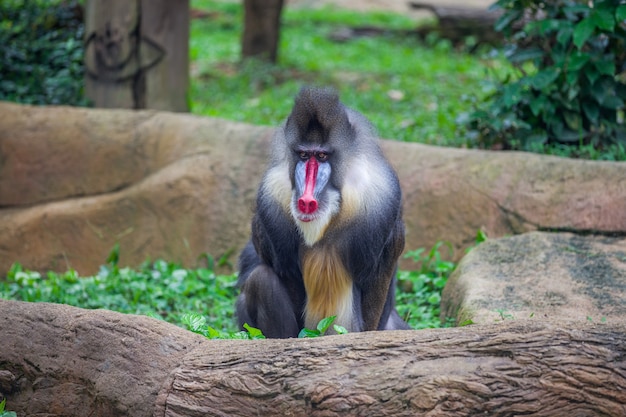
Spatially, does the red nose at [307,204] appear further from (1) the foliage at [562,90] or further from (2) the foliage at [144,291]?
(1) the foliage at [562,90]

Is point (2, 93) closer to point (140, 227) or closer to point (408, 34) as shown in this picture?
point (140, 227)

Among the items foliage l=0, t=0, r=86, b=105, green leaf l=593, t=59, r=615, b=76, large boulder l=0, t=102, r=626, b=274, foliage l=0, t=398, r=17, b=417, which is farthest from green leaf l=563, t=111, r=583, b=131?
foliage l=0, t=398, r=17, b=417

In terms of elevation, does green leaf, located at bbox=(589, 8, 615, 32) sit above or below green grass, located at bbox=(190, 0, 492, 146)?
above

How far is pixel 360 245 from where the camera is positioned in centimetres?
386

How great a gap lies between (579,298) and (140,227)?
3494 mm

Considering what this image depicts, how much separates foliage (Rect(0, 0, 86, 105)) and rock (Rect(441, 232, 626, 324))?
4.16 meters

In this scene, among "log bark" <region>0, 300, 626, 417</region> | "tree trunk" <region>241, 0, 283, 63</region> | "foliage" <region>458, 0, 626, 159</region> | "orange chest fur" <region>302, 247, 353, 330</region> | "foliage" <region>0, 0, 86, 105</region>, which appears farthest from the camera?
"tree trunk" <region>241, 0, 283, 63</region>

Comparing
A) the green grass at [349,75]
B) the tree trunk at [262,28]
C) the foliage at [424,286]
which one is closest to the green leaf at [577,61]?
the green grass at [349,75]

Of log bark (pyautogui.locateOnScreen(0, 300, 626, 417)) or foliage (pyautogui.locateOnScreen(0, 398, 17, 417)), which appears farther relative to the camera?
foliage (pyautogui.locateOnScreen(0, 398, 17, 417))

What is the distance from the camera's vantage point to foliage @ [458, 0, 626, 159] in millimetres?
5848

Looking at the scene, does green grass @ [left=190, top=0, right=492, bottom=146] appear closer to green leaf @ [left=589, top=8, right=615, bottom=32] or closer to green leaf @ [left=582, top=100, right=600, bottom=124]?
green leaf @ [left=582, top=100, right=600, bottom=124]

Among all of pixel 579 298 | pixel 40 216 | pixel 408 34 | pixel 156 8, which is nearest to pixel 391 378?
pixel 579 298

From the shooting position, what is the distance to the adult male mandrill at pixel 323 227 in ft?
12.1

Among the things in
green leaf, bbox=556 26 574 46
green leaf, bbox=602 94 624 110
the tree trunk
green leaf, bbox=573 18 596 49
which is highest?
green leaf, bbox=573 18 596 49
